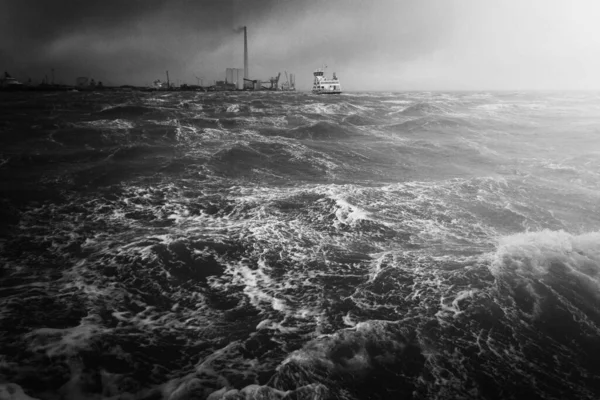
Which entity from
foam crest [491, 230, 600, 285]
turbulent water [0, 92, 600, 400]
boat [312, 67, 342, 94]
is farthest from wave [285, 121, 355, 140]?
boat [312, 67, 342, 94]

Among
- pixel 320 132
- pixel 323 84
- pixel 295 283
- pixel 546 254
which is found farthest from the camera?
pixel 323 84

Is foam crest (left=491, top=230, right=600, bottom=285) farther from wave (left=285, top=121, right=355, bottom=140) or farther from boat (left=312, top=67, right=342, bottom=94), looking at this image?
boat (left=312, top=67, right=342, bottom=94)

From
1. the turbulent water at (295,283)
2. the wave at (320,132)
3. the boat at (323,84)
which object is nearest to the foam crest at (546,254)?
the turbulent water at (295,283)

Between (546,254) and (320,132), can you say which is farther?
(320,132)

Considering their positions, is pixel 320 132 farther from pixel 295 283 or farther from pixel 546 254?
pixel 295 283

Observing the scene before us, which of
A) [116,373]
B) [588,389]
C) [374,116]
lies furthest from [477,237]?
[374,116]

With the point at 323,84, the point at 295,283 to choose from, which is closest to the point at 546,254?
the point at 295,283

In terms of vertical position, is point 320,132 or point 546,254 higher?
point 320,132

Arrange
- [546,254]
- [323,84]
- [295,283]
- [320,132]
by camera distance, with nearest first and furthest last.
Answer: [295,283] → [546,254] → [320,132] → [323,84]

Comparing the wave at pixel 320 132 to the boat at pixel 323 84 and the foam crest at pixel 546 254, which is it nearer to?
the foam crest at pixel 546 254
